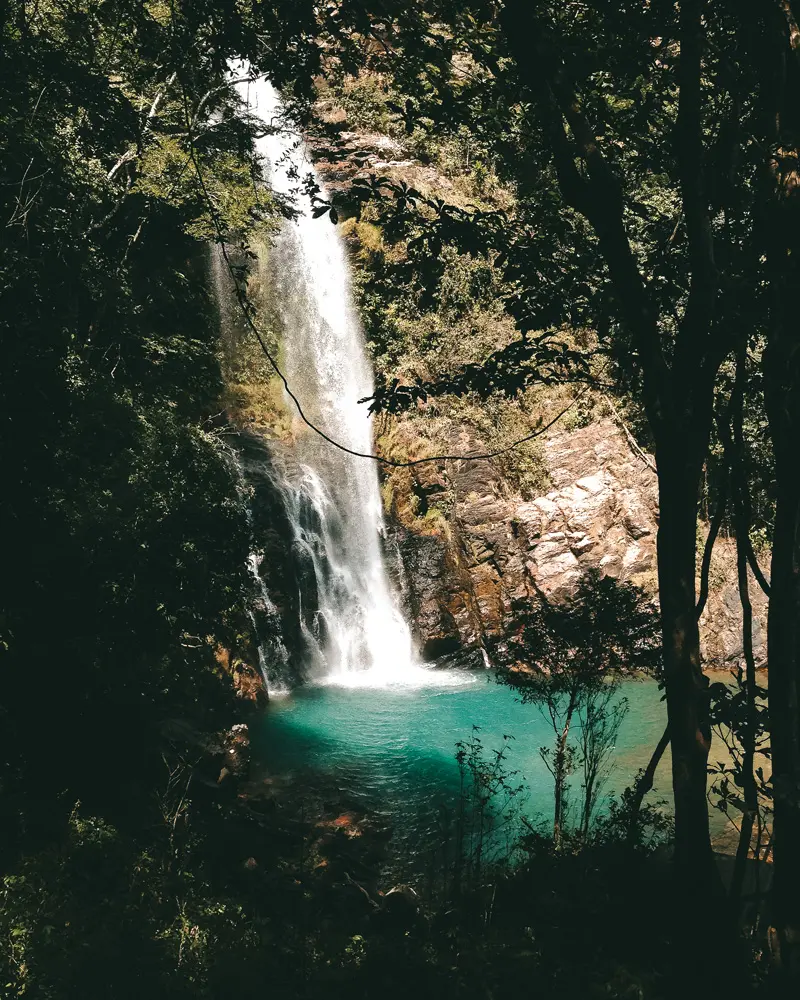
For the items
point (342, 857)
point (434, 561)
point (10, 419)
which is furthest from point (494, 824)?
point (434, 561)

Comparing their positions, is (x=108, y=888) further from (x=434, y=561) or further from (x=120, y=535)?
(x=434, y=561)

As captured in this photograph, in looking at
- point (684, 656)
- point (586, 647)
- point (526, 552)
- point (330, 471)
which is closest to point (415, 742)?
point (586, 647)

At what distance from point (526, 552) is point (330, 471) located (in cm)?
575

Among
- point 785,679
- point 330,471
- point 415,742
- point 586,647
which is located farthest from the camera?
point 330,471

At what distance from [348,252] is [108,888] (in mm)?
20803

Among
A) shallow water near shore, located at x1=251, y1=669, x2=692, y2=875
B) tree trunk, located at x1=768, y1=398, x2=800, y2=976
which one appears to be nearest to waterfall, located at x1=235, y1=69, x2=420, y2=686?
shallow water near shore, located at x1=251, y1=669, x2=692, y2=875

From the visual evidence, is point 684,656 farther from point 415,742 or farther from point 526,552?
point 526,552

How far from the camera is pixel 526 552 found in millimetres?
17609

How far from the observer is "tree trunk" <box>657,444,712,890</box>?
2.90 meters

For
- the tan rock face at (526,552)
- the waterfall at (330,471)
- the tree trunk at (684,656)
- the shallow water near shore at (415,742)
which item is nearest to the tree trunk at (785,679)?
the tree trunk at (684,656)

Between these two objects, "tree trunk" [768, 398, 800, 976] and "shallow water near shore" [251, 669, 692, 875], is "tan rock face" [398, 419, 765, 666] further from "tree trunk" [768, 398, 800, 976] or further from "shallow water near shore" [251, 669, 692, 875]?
"tree trunk" [768, 398, 800, 976]

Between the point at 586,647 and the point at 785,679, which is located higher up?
the point at 785,679

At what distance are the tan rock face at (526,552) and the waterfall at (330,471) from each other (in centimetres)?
103

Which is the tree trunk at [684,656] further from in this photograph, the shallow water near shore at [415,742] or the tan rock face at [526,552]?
the tan rock face at [526,552]
